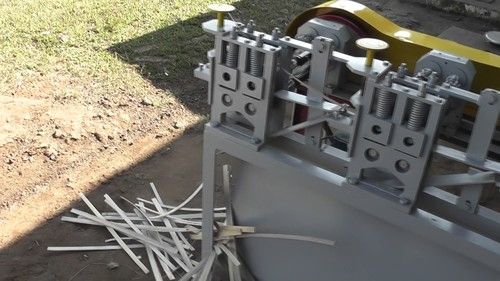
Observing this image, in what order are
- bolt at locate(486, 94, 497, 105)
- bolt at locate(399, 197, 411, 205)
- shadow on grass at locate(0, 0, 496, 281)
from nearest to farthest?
bolt at locate(486, 94, 497, 105) < bolt at locate(399, 197, 411, 205) < shadow on grass at locate(0, 0, 496, 281)

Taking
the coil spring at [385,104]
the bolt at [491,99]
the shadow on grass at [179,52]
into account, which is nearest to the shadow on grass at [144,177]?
the shadow on grass at [179,52]

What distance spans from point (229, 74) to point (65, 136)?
202 centimetres

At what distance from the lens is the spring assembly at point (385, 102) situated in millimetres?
1813

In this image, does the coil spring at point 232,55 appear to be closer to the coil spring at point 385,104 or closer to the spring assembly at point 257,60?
the spring assembly at point 257,60

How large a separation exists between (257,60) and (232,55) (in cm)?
11

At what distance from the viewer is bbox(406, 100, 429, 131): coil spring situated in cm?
177

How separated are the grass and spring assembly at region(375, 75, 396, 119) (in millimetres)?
2769

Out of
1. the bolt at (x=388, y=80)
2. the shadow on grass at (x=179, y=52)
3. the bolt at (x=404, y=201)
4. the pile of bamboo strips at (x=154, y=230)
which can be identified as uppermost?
the bolt at (x=388, y=80)

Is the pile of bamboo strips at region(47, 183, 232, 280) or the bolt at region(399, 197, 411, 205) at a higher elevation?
the bolt at region(399, 197, 411, 205)

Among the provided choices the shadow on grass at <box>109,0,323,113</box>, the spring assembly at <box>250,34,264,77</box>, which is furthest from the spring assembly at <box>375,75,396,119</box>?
the shadow on grass at <box>109,0,323,113</box>

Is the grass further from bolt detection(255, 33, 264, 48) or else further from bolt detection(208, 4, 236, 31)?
bolt detection(255, 33, 264, 48)

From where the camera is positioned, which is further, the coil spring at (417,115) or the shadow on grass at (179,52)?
the shadow on grass at (179,52)

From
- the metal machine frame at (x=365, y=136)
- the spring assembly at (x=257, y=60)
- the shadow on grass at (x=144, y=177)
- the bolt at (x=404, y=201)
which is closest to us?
the metal machine frame at (x=365, y=136)

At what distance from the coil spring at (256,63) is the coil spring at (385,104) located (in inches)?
17.6
